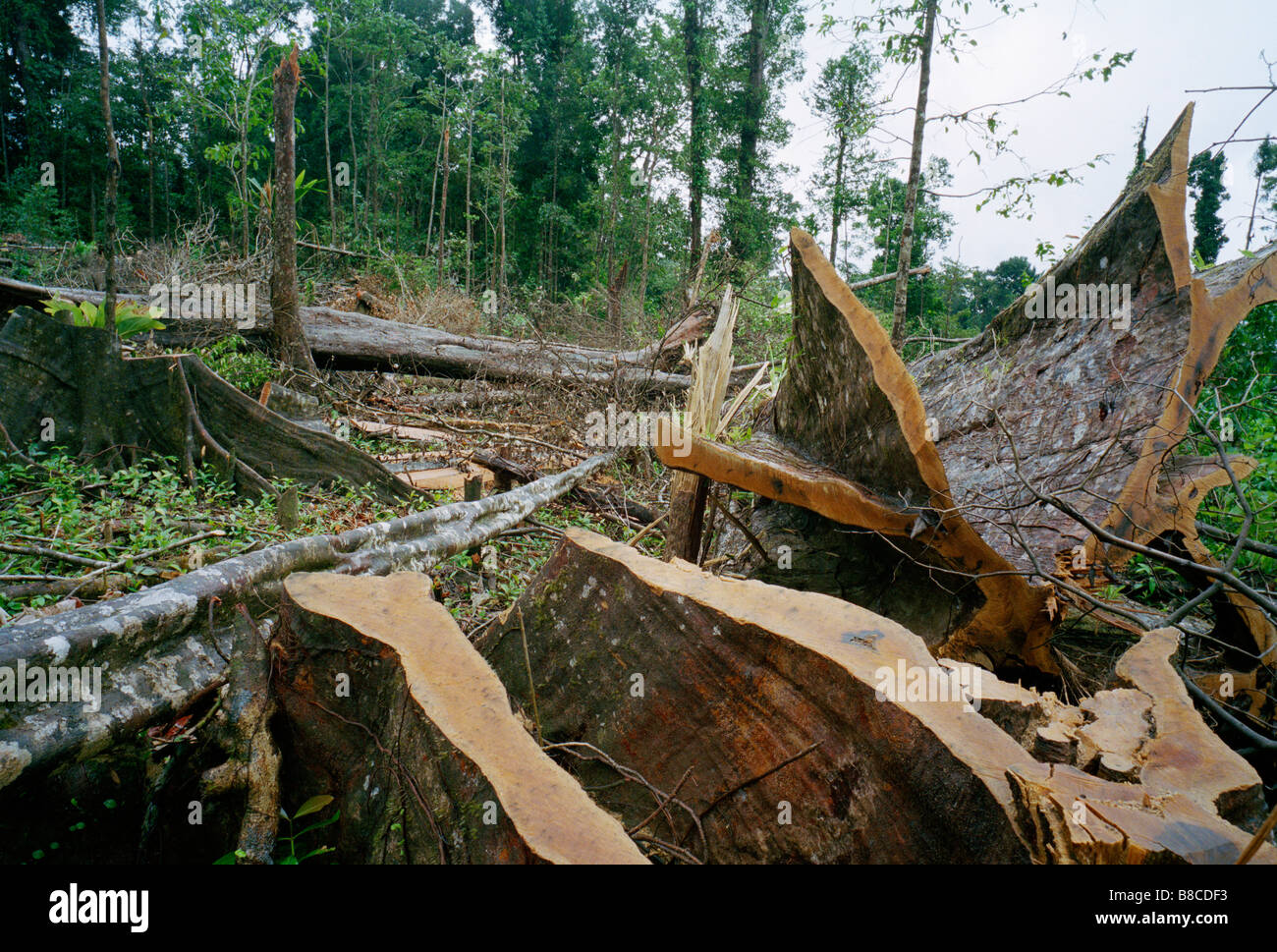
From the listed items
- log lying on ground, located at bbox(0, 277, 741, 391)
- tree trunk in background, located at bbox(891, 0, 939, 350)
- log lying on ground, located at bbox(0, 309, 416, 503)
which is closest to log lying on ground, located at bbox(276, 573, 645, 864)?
log lying on ground, located at bbox(0, 309, 416, 503)

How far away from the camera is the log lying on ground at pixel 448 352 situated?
7570mm

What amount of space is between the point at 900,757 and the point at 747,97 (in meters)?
21.5

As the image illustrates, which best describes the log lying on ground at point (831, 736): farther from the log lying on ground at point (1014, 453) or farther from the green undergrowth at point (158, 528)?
the green undergrowth at point (158, 528)

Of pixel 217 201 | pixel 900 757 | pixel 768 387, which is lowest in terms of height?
pixel 900 757

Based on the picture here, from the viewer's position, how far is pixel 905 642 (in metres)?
1.84

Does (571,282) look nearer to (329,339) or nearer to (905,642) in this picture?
(329,339)

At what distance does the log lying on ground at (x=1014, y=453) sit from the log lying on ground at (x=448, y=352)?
4366 millimetres

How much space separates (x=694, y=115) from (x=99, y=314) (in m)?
18.7

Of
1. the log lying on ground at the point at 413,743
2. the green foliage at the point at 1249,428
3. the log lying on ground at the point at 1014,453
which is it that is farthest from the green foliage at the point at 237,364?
the green foliage at the point at 1249,428

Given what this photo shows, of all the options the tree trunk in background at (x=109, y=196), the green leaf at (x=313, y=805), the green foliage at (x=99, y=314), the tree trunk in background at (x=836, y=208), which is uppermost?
the tree trunk in background at (x=836, y=208)

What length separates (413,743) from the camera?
1.71 m

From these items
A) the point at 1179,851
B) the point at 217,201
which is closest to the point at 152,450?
the point at 1179,851

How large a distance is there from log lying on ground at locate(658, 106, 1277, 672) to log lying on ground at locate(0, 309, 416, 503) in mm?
3569
